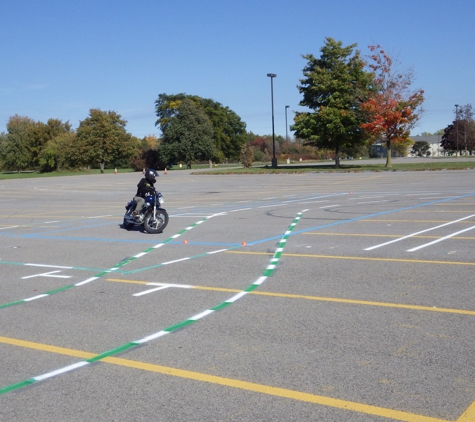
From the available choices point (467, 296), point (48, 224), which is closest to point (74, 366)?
point (467, 296)

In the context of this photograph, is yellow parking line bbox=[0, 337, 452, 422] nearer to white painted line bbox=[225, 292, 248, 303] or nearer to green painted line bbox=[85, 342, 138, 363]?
green painted line bbox=[85, 342, 138, 363]

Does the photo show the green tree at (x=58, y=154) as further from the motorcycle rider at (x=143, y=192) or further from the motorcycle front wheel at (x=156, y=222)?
the motorcycle front wheel at (x=156, y=222)

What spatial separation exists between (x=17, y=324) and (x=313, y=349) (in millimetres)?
3488

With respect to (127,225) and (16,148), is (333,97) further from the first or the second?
(16,148)

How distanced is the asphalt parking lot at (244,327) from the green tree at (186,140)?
7199 cm

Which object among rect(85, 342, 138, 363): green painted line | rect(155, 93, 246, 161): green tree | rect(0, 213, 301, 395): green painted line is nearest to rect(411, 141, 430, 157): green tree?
rect(155, 93, 246, 161): green tree

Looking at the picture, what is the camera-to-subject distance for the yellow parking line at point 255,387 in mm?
4211

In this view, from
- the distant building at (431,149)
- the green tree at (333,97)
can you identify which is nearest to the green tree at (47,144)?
the green tree at (333,97)

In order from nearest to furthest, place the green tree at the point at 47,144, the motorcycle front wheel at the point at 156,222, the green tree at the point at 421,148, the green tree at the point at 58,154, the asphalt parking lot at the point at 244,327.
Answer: the asphalt parking lot at the point at 244,327 → the motorcycle front wheel at the point at 156,222 → the green tree at the point at 58,154 → the green tree at the point at 47,144 → the green tree at the point at 421,148

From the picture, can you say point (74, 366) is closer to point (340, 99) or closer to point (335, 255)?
point (335, 255)

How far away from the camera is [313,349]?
5.62 metres

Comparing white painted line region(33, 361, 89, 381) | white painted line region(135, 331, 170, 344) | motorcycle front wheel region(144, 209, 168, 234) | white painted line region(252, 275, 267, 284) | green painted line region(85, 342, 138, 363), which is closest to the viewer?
white painted line region(33, 361, 89, 381)

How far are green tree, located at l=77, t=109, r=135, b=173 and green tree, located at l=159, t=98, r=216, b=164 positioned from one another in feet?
21.2

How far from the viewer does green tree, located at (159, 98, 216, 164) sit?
84.9 metres
